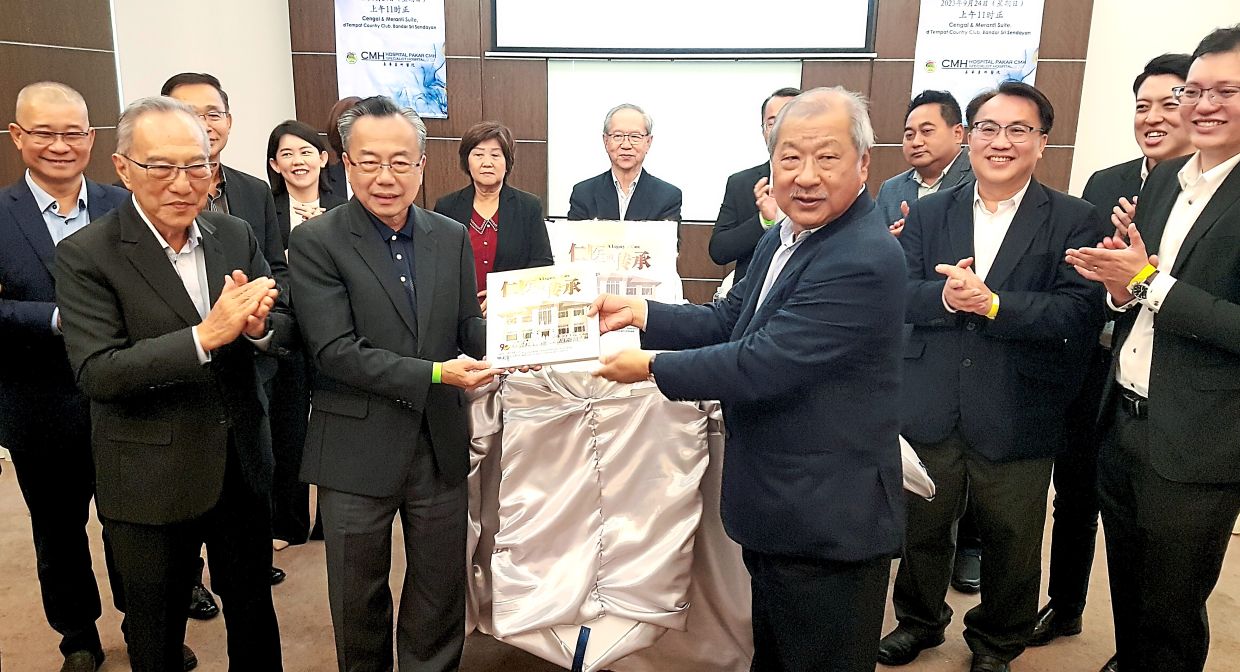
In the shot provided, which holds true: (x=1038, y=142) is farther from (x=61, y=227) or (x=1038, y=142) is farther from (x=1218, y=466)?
(x=61, y=227)

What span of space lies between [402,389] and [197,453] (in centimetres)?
51

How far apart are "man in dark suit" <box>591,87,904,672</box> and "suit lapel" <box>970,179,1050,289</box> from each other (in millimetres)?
753

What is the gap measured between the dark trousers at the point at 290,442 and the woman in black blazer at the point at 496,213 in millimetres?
838

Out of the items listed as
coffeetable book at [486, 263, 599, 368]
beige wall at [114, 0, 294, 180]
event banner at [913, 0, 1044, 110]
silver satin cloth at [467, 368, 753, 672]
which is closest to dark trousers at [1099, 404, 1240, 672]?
silver satin cloth at [467, 368, 753, 672]

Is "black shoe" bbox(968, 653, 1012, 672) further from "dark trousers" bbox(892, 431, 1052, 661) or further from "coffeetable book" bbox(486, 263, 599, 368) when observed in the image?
"coffeetable book" bbox(486, 263, 599, 368)

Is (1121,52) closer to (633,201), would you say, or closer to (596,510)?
(633,201)

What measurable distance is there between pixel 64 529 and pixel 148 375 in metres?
1.08

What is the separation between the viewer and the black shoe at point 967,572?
3.03 m

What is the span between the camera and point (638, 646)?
217cm

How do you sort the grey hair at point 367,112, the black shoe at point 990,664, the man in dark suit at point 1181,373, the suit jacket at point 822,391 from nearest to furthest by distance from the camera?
the suit jacket at point 822,391 → the man in dark suit at point 1181,373 → the grey hair at point 367,112 → the black shoe at point 990,664

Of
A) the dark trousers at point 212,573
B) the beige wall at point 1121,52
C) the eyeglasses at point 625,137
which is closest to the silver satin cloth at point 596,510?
the dark trousers at point 212,573

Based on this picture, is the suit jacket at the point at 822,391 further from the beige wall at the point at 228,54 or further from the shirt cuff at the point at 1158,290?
the beige wall at the point at 228,54

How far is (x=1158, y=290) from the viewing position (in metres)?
1.81

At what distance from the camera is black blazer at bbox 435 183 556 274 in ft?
10.3
